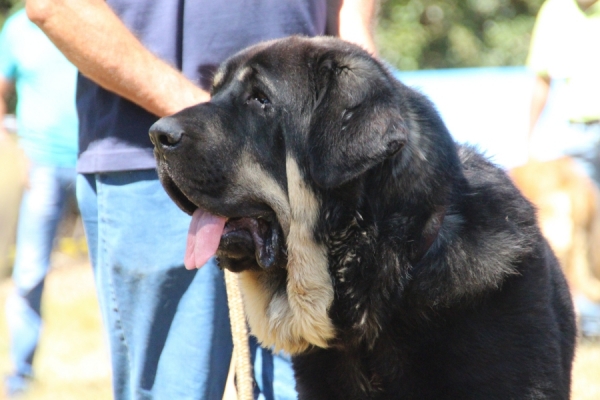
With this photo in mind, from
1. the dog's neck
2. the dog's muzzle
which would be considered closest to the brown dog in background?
the dog's neck

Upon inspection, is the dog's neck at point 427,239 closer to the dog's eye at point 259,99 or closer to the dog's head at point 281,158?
the dog's head at point 281,158

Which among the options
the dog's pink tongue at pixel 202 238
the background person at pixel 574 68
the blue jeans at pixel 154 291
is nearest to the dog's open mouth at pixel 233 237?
the dog's pink tongue at pixel 202 238

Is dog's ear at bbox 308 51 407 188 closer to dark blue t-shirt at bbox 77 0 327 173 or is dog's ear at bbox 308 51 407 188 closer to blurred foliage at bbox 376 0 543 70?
dark blue t-shirt at bbox 77 0 327 173

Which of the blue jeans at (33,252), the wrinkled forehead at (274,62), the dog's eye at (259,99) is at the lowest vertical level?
the blue jeans at (33,252)

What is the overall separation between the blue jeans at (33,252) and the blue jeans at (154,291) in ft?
8.49

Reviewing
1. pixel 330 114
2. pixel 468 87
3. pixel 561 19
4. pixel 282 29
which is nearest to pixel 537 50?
pixel 561 19

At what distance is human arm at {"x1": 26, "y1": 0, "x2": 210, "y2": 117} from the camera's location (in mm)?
2627

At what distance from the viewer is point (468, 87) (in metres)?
7.73

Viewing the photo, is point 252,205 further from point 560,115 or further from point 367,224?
point 560,115

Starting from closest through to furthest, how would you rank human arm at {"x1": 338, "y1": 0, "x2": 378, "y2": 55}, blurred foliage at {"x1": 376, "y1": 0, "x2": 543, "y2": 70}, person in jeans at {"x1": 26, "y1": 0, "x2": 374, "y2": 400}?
person in jeans at {"x1": 26, "y1": 0, "x2": 374, "y2": 400} → human arm at {"x1": 338, "y1": 0, "x2": 378, "y2": 55} → blurred foliage at {"x1": 376, "y1": 0, "x2": 543, "y2": 70}

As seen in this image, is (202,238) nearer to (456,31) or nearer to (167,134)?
(167,134)

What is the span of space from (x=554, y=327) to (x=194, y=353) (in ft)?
4.10

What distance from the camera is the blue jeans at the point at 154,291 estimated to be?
2.79m

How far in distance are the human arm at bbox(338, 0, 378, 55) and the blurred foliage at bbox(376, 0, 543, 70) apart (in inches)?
409
